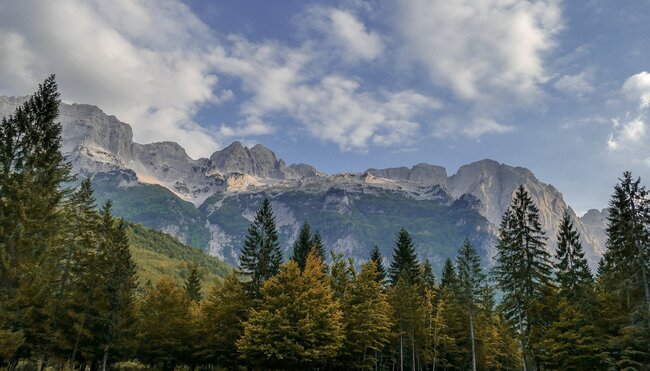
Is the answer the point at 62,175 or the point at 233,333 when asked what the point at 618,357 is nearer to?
the point at 233,333

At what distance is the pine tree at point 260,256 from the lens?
54125 mm

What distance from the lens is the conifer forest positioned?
2769 cm

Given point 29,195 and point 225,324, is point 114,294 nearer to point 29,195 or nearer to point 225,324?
point 225,324

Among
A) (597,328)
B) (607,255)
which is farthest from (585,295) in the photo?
(607,255)

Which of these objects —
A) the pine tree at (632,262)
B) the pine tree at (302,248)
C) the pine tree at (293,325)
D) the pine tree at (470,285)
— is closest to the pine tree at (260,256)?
the pine tree at (302,248)

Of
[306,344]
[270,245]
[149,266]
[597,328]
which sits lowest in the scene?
[306,344]

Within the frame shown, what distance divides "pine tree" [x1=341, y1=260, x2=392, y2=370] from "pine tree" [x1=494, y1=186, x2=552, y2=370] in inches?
500

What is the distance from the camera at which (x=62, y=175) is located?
96.1ft

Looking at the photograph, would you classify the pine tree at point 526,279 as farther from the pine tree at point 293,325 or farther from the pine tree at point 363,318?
the pine tree at point 293,325

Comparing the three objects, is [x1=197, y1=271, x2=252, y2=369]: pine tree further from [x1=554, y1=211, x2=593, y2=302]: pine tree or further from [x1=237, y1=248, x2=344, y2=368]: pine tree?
[x1=554, y1=211, x2=593, y2=302]: pine tree

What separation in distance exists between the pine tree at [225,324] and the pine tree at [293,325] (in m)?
5.00

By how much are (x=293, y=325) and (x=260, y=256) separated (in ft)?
44.1

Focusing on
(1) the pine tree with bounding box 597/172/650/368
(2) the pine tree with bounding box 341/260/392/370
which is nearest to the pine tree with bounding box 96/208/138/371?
(2) the pine tree with bounding box 341/260/392/370

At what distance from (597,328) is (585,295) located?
293cm
